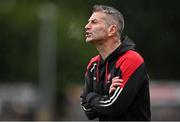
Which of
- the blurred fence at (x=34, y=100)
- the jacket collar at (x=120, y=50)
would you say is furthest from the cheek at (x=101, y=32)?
the blurred fence at (x=34, y=100)

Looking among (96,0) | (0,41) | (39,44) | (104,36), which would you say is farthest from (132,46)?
(39,44)

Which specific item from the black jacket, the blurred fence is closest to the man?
the black jacket

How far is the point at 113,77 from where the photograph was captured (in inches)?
223

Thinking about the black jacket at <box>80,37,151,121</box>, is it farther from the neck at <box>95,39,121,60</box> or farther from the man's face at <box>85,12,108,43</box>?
the man's face at <box>85,12,108,43</box>

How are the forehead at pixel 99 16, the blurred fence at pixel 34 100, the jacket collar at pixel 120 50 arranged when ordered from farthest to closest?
1. the blurred fence at pixel 34 100
2. the forehead at pixel 99 16
3. the jacket collar at pixel 120 50

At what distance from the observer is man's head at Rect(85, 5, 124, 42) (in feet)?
19.0

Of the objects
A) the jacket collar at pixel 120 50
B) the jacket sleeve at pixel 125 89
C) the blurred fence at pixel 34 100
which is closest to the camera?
the jacket sleeve at pixel 125 89

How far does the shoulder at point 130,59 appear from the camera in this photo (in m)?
5.62

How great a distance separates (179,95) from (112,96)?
22.3 meters

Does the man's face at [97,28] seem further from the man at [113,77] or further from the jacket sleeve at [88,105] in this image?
the jacket sleeve at [88,105]

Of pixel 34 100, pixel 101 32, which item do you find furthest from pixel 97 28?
pixel 34 100

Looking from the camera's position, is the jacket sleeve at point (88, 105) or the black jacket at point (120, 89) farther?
the jacket sleeve at point (88, 105)

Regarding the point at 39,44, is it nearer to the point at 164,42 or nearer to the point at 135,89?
the point at 164,42

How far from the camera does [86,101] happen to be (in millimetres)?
5793
